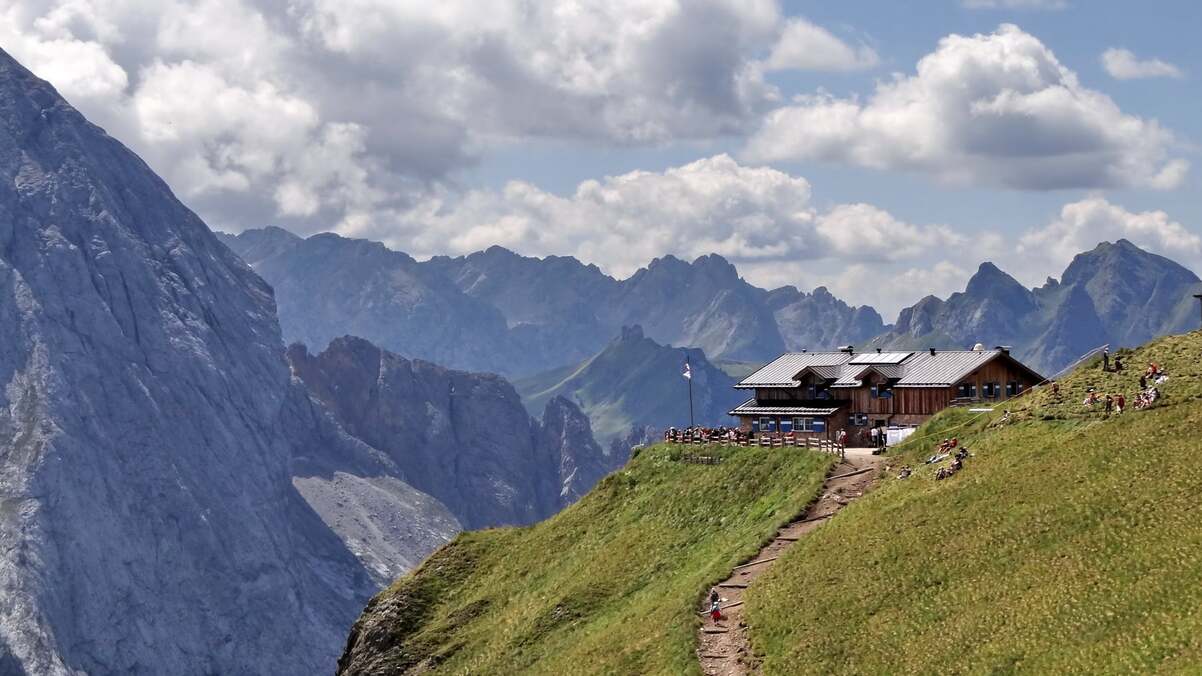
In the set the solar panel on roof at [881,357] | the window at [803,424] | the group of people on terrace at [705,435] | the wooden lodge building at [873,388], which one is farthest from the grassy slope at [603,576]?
the solar panel on roof at [881,357]

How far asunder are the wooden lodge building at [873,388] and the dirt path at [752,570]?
12286mm

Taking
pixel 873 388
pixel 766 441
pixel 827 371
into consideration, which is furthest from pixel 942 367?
pixel 766 441

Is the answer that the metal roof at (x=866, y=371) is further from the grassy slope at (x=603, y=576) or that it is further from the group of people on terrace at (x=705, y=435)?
the grassy slope at (x=603, y=576)

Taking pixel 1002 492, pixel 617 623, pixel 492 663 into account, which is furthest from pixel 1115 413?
pixel 492 663

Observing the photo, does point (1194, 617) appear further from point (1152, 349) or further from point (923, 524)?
point (1152, 349)

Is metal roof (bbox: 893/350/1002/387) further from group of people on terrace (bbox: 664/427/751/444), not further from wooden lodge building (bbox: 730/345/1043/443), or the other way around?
group of people on terrace (bbox: 664/427/751/444)

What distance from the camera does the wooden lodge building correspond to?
9156 cm

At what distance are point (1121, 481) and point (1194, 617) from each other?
12.3 m

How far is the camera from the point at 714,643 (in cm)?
5700

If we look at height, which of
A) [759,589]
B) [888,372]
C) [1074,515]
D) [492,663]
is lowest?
[492,663]

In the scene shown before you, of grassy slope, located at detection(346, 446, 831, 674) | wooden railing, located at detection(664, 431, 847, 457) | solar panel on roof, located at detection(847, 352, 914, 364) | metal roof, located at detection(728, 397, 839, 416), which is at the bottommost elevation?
grassy slope, located at detection(346, 446, 831, 674)

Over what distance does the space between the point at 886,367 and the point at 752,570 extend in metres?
35.4

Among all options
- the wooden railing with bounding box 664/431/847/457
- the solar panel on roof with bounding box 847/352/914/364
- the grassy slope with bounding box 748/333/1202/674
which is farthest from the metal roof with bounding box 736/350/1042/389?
the grassy slope with bounding box 748/333/1202/674

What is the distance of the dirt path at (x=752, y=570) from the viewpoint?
55188mm
